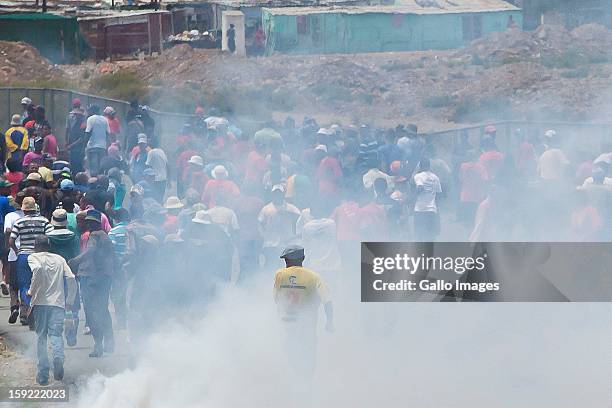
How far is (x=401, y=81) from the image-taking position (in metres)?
37.9

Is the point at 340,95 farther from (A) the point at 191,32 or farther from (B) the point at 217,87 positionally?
(A) the point at 191,32

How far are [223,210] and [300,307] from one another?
2511 millimetres

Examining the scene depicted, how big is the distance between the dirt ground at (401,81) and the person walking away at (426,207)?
61.8 ft

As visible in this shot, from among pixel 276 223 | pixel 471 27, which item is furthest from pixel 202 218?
pixel 471 27

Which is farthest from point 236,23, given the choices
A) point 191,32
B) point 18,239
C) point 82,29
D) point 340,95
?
point 18,239

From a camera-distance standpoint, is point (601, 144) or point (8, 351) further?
point (601, 144)

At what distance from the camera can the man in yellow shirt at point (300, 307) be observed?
30.1 feet

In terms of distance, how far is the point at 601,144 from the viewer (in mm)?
16688

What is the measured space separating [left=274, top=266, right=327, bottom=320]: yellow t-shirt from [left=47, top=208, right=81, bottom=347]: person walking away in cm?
210

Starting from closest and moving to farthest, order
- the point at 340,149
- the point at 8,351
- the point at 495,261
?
the point at 8,351 < the point at 495,261 < the point at 340,149

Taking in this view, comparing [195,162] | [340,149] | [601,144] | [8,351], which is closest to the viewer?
[8,351]

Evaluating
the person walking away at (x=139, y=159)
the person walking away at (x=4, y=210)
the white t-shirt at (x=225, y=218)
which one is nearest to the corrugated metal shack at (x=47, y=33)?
the person walking away at (x=139, y=159)

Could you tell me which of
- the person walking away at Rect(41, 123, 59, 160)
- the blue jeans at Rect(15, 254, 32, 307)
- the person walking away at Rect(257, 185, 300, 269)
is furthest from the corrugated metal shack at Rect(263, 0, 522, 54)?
the blue jeans at Rect(15, 254, 32, 307)

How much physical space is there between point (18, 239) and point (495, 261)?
434 cm
